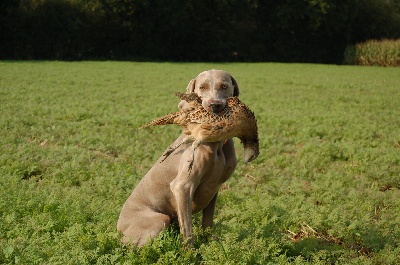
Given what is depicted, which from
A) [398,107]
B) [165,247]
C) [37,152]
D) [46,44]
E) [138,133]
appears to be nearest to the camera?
[165,247]

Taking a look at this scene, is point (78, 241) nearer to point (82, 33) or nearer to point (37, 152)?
point (37, 152)

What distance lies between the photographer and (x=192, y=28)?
42594mm

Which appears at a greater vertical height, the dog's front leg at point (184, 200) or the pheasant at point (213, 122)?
the pheasant at point (213, 122)

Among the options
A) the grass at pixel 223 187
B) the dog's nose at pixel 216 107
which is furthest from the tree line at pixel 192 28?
the dog's nose at pixel 216 107

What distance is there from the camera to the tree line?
36.3 meters

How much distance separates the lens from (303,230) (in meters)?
5.26

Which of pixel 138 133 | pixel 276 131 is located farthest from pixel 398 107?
pixel 138 133

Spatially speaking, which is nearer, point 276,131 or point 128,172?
point 128,172

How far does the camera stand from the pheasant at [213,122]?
3600 mm

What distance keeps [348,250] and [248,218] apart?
127 cm

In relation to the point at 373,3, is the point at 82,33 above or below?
below

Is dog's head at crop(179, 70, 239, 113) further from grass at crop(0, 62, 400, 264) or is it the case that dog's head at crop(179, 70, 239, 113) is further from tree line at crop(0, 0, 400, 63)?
tree line at crop(0, 0, 400, 63)

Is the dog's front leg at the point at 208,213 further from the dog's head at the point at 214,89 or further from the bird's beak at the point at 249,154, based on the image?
the dog's head at the point at 214,89

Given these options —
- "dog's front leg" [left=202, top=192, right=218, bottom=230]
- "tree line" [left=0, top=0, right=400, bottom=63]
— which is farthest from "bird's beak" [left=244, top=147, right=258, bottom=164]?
"tree line" [left=0, top=0, right=400, bottom=63]
